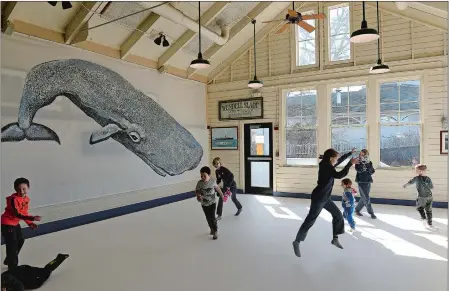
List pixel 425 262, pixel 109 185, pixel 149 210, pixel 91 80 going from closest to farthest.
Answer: pixel 425 262, pixel 91 80, pixel 109 185, pixel 149 210

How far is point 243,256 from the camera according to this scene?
4.53 metres

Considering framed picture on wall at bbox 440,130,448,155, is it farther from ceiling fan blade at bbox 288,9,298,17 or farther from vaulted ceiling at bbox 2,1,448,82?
ceiling fan blade at bbox 288,9,298,17

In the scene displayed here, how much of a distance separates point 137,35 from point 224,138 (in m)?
4.19

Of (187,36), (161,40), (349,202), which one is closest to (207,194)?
(349,202)

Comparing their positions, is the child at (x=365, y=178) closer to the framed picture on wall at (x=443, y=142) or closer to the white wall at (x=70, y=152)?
the framed picture on wall at (x=443, y=142)

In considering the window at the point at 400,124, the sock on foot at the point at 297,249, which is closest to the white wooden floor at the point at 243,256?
the sock on foot at the point at 297,249

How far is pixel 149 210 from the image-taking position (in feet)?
25.9

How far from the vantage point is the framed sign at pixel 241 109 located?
9.80 metres

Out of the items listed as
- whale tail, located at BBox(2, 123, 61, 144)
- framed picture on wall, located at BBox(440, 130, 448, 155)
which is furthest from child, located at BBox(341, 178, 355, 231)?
whale tail, located at BBox(2, 123, 61, 144)

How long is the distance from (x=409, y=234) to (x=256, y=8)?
6.15 meters

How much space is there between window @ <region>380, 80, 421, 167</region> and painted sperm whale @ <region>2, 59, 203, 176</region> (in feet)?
17.0

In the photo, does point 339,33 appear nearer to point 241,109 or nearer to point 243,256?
point 241,109

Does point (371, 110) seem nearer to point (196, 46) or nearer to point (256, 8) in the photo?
point (256, 8)

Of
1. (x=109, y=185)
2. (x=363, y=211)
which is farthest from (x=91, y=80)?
(x=363, y=211)
